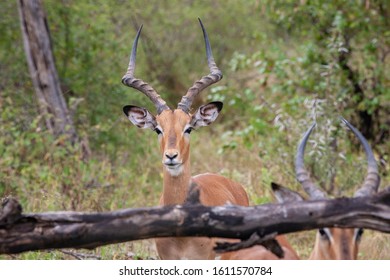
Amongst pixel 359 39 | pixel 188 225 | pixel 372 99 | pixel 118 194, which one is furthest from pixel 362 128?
pixel 188 225

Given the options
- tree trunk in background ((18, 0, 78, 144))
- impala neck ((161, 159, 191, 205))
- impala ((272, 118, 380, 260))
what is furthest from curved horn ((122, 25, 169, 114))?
tree trunk in background ((18, 0, 78, 144))

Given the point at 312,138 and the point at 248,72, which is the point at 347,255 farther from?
the point at 248,72

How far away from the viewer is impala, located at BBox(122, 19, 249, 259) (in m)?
6.10

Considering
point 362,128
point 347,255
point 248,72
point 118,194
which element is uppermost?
point 248,72

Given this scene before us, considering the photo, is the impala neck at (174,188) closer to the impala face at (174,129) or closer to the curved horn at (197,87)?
the impala face at (174,129)

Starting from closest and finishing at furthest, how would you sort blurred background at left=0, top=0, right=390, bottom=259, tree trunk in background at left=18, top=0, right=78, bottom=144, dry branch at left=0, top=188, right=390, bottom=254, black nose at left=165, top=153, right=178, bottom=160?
dry branch at left=0, top=188, right=390, bottom=254 → black nose at left=165, top=153, right=178, bottom=160 → blurred background at left=0, top=0, right=390, bottom=259 → tree trunk in background at left=18, top=0, right=78, bottom=144

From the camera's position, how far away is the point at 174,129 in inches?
257

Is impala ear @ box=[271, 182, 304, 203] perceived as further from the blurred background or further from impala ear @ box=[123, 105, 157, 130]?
the blurred background

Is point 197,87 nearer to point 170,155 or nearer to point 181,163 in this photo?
point 181,163

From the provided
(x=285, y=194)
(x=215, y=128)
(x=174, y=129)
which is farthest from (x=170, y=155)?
(x=215, y=128)

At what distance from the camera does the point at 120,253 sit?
23.2 ft

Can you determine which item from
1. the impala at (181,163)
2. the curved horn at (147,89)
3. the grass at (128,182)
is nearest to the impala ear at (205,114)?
the impala at (181,163)

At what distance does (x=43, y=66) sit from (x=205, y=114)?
14.2 ft

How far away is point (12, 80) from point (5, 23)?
810 millimetres
